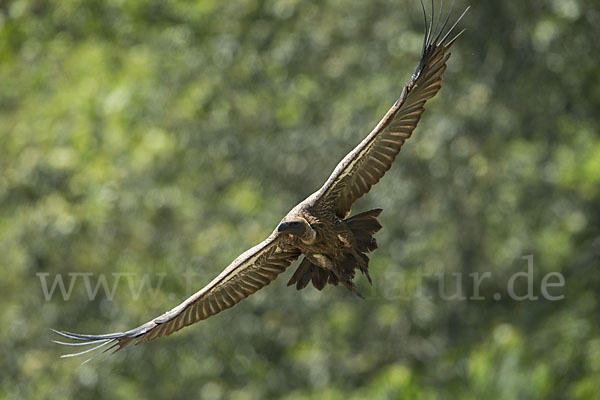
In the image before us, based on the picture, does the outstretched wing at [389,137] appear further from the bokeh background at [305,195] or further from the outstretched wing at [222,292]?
the bokeh background at [305,195]

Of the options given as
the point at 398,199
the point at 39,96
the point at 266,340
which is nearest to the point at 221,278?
the point at 398,199

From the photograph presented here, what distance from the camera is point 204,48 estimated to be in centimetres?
1667

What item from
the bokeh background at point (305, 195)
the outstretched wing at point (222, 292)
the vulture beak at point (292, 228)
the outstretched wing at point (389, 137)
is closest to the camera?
the vulture beak at point (292, 228)

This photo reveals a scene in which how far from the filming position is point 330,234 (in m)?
6.77

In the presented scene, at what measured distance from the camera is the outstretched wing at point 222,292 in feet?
Result: 22.2

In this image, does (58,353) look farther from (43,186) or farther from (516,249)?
(516,249)

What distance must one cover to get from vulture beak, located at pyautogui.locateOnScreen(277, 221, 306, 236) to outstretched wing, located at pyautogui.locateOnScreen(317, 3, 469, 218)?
0.30 m

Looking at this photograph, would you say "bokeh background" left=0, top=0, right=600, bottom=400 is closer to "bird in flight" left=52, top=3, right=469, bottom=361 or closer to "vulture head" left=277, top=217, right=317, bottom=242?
"bird in flight" left=52, top=3, right=469, bottom=361

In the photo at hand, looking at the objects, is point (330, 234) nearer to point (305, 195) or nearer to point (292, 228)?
point (292, 228)

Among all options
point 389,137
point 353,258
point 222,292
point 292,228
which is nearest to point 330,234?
point 353,258

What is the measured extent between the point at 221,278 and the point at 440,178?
8.47 metres

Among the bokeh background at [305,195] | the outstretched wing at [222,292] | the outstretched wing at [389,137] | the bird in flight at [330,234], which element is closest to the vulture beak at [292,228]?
the bird in flight at [330,234]

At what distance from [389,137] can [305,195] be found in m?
8.13

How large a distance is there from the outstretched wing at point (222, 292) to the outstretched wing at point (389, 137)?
0.45m
